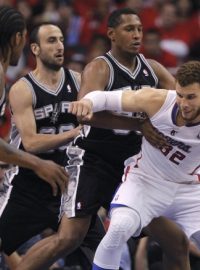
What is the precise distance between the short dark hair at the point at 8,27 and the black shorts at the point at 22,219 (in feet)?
3.98

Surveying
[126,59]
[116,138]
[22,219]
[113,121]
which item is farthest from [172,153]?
[22,219]

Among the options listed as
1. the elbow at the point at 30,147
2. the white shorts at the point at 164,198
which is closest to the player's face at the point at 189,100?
the white shorts at the point at 164,198

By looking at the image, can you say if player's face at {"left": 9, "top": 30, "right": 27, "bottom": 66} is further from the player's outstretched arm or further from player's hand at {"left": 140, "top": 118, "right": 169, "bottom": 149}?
the player's outstretched arm

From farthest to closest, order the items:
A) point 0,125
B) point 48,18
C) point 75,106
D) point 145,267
Result: point 48,18
point 0,125
point 145,267
point 75,106

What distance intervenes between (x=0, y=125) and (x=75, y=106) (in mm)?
3950

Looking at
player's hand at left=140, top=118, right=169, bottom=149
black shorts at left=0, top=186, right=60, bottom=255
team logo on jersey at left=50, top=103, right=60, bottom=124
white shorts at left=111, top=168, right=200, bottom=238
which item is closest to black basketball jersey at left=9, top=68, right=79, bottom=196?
team logo on jersey at left=50, top=103, right=60, bottom=124

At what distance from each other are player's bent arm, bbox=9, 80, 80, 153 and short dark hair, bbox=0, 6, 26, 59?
63cm

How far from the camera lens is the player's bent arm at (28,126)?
258 inches

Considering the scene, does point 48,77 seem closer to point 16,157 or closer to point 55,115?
point 55,115

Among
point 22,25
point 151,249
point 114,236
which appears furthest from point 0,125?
point 114,236

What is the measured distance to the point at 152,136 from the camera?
20.0 feet

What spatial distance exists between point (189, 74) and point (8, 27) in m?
1.34

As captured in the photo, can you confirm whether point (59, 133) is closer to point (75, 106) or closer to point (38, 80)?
point (38, 80)

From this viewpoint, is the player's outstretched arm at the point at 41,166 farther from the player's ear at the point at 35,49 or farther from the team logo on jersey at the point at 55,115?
the player's ear at the point at 35,49
